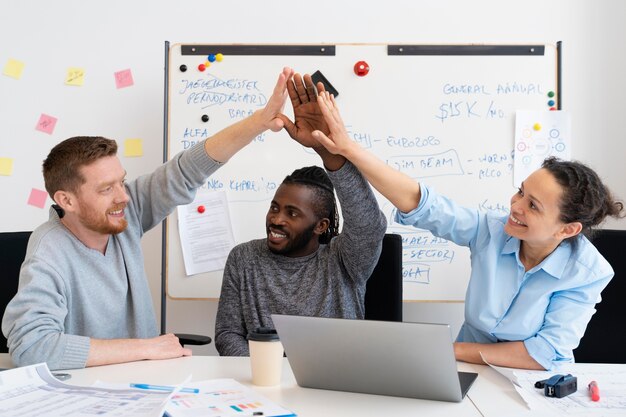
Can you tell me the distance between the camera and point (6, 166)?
2904mm

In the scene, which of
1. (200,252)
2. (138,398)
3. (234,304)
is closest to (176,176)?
(234,304)

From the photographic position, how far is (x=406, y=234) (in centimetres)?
262

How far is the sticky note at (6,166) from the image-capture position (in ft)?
9.52

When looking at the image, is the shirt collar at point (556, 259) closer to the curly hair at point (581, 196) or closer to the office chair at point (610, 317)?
the curly hair at point (581, 196)

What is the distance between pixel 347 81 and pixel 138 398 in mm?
1759

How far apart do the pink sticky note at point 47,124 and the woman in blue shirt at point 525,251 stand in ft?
5.27

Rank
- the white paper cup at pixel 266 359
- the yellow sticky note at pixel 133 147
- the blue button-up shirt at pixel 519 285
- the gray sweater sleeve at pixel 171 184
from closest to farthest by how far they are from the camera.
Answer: the white paper cup at pixel 266 359 < the blue button-up shirt at pixel 519 285 < the gray sweater sleeve at pixel 171 184 < the yellow sticky note at pixel 133 147

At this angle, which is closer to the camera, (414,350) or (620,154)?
(414,350)

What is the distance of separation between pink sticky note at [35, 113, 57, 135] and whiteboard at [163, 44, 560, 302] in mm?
604

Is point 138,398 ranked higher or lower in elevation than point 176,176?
lower

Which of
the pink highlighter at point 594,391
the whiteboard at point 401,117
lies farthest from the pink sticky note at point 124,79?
the pink highlighter at point 594,391

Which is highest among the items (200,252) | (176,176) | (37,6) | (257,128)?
(37,6)

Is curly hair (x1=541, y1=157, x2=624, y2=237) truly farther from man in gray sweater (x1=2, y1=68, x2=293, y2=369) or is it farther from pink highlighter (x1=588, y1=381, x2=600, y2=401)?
man in gray sweater (x1=2, y1=68, x2=293, y2=369)

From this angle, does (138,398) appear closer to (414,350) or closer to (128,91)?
(414,350)
